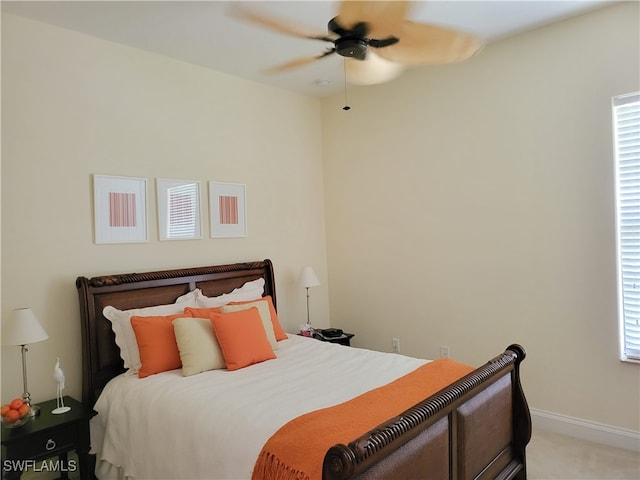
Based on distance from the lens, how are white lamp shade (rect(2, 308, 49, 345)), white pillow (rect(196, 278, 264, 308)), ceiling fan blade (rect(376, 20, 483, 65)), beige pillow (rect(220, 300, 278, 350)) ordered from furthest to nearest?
white pillow (rect(196, 278, 264, 308))
beige pillow (rect(220, 300, 278, 350))
white lamp shade (rect(2, 308, 49, 345))
ceiling fan blade (rect(376, 20, 483, 65))

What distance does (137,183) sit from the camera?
3.35 metres

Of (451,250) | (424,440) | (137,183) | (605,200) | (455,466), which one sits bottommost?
(455,466)

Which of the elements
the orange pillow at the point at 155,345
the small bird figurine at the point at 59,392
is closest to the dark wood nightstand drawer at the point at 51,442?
the small bird figurine at the point at 59,392

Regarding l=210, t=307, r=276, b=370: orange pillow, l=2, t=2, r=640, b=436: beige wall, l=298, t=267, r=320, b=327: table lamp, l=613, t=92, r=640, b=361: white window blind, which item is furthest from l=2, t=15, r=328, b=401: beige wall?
l=613, t=92, r=640, b=361: white window blind

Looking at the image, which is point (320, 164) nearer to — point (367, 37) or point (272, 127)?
point (272, 127)

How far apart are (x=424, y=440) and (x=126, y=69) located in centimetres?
321

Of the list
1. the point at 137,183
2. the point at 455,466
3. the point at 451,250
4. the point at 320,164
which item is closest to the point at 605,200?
the point at 451,250

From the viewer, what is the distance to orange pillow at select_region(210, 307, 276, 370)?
285 centimetres

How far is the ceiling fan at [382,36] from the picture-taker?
205cm

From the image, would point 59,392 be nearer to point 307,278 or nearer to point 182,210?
point 182,210

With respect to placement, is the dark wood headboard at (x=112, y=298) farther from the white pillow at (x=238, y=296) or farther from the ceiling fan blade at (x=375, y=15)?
the ceiling fan blade at (x=375, y=15)

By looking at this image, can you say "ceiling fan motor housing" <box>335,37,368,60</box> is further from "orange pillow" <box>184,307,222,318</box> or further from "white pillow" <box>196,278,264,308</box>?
"white pillow" <box>196,278,264,308</box>

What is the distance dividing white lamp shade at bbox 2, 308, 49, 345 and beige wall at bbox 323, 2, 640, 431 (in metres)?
2.90

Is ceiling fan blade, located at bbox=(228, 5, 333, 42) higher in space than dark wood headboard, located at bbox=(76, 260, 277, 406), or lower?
higher
